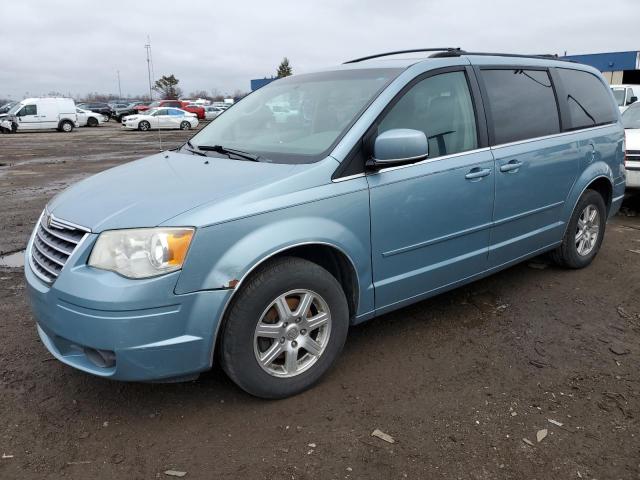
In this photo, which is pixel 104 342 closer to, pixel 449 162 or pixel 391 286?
pixel 391 286

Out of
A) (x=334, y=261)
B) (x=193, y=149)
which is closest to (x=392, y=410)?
(x=334, y=261)

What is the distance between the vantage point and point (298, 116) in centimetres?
365

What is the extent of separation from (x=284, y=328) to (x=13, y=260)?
3889 millimetres

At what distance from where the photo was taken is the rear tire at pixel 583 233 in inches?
190

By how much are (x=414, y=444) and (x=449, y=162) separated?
1.79 m

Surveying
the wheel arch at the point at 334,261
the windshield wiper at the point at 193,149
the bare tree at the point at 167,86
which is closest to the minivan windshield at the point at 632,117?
the wheel arch at the point at 334,261

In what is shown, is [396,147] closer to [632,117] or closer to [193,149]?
[193,149]

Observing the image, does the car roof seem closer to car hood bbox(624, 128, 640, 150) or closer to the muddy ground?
the muddy ground

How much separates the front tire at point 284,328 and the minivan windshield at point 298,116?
694mm

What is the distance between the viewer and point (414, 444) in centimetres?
263

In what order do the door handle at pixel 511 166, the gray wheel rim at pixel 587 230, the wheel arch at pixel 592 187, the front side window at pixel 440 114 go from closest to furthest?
the front side window at pixel 440 114 → the door handle at pixel 511 166 → the wheel arch at pixel 592 187 → the gray wheel rim at pixel 587 230

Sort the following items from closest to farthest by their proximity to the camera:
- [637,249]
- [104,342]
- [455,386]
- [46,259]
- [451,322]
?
[104,342] < [46,259] < [455,386] < [451,322] < [637,249]

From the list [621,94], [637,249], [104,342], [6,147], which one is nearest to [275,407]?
[104,342]

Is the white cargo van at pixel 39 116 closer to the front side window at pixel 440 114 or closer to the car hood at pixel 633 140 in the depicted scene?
the car hood at pixel 633 140
